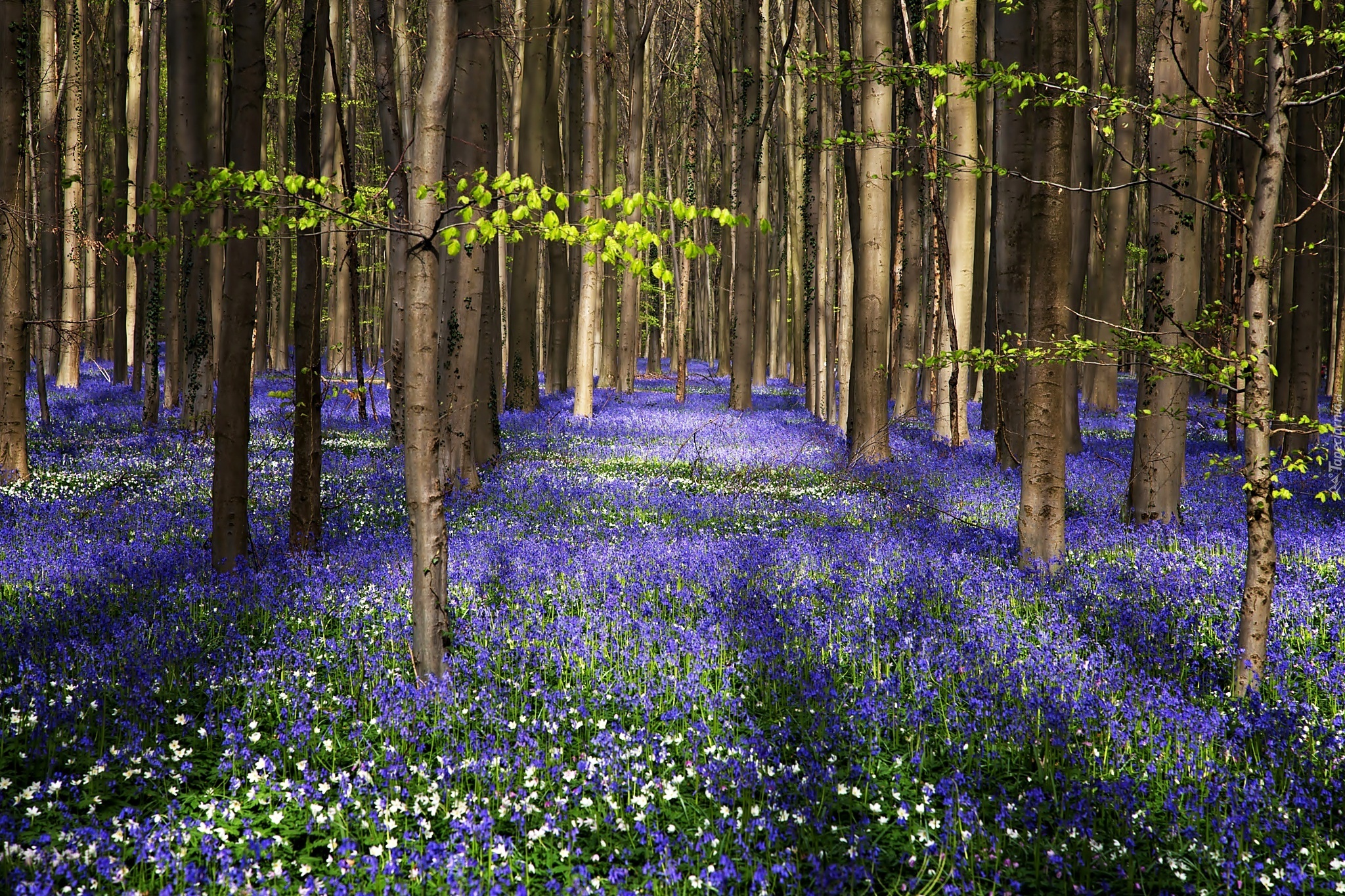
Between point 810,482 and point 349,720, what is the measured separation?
884 cm

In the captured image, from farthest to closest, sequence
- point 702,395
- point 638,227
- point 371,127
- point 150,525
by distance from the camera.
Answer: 1. point 371,127
2. point 702,395
3. point 150,525
4. point 638,227

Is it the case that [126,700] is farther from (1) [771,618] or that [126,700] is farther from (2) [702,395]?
(2) [702,395]

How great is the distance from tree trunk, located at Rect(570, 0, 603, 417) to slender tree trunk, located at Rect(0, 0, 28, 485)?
31.9ft

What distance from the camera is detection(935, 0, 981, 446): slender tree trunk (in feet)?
45.6

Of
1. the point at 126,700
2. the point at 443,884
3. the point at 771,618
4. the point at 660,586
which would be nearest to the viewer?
the point at 443,884

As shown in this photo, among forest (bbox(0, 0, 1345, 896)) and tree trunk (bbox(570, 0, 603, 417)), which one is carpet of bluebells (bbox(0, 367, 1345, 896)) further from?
tree trunk (bbox(570, 0, 603, 417))

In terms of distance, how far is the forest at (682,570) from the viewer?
370 cm

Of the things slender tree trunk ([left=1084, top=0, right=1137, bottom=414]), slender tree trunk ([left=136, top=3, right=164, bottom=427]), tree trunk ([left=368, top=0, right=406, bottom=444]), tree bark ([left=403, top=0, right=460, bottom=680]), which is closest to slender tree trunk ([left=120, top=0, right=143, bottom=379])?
slender tree trunk ([left=136, top=3, right=164, bottom=427])

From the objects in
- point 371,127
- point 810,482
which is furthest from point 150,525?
point 371,127

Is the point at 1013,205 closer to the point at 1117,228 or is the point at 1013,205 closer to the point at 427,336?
the point at 427,336

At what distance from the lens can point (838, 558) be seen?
26.2 feet

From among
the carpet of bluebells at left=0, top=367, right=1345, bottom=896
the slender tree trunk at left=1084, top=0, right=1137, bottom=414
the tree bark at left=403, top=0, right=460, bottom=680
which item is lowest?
the carpet of bluebells at left=0, top=367, right=1345, bottom=896

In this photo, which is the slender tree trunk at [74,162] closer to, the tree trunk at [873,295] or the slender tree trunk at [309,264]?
the slender tree trunk at [309,264]

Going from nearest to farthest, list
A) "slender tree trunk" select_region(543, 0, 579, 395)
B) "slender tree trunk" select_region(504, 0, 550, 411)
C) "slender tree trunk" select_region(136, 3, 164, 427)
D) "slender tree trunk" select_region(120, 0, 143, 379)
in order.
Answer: "slender tree trunk" select_region(136, 3, 164, 427)
"slender tree trunk" select_region(120, 0, 143, 379)
"slender tree trunk" select_region(504, 0, 550, 411)
"slender tree trunk" select_region(543, 0, 579, 395)
